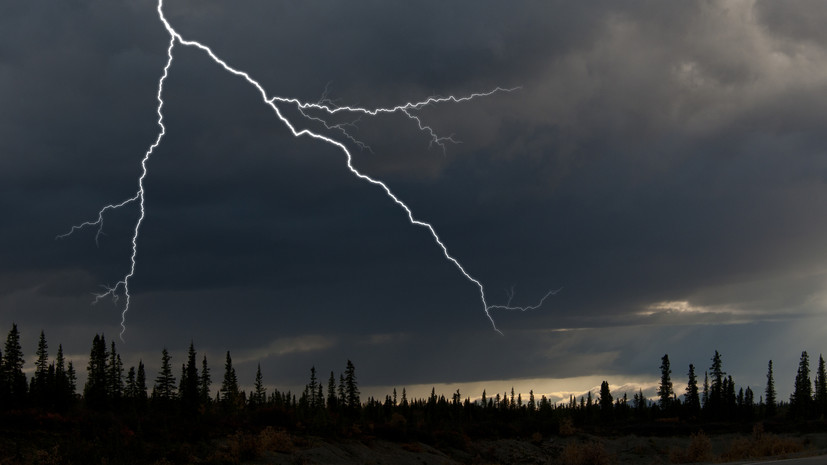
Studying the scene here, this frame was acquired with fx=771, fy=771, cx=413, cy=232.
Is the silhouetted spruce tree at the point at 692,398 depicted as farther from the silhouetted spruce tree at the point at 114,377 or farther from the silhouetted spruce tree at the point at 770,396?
the silhouetted spruce tree at the point at 114,377

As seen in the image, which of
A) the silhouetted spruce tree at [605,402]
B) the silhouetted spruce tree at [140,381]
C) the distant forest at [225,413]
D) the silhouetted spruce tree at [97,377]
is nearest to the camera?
the distant forest at [225,413]

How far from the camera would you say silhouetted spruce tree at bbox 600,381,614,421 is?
119050 millimetres

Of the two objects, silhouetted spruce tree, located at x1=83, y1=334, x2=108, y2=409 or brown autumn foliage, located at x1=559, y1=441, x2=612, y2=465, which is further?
silhouetted spruce tree, located at x1=83, y1=334, x2=108, y2=409

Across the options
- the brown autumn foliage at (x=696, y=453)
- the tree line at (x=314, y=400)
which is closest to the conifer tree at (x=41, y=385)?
the tree line at (x=314, y=400)

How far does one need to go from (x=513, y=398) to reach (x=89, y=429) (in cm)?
14443

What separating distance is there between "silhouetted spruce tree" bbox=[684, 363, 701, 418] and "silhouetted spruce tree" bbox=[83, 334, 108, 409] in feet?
257

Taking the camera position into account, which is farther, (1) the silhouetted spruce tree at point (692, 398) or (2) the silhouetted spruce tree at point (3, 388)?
(1) the silhouetted spruce tree at point (692, 398)

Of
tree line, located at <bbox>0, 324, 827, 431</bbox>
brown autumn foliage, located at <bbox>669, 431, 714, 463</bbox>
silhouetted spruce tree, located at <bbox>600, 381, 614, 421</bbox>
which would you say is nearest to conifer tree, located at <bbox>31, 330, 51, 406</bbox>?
tree line, located at <bbox>0, 324, 827, 431</bbox>

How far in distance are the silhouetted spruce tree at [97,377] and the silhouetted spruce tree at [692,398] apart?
78.3 metres

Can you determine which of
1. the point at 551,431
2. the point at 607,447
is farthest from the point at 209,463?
the point at 551,431

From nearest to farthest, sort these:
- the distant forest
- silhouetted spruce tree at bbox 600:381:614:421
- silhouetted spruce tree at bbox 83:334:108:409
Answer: the distant forest, silhouetted spruce tree at bbox 83:334:108:409, silhouetted spruce tree at bbox 600:381:614:421

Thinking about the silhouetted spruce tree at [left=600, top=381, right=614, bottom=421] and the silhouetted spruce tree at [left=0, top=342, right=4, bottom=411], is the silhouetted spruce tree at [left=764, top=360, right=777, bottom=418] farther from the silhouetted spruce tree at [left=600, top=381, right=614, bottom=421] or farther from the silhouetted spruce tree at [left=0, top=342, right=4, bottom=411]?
the silhouetted spruce tree at [left=0, top=342, right=4, bottom=411]

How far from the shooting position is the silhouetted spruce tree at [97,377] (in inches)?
2859

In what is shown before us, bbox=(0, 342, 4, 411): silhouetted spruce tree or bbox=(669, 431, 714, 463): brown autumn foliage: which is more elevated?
bbox=(0, 342, 4, 411): silhouetted spruce tree
